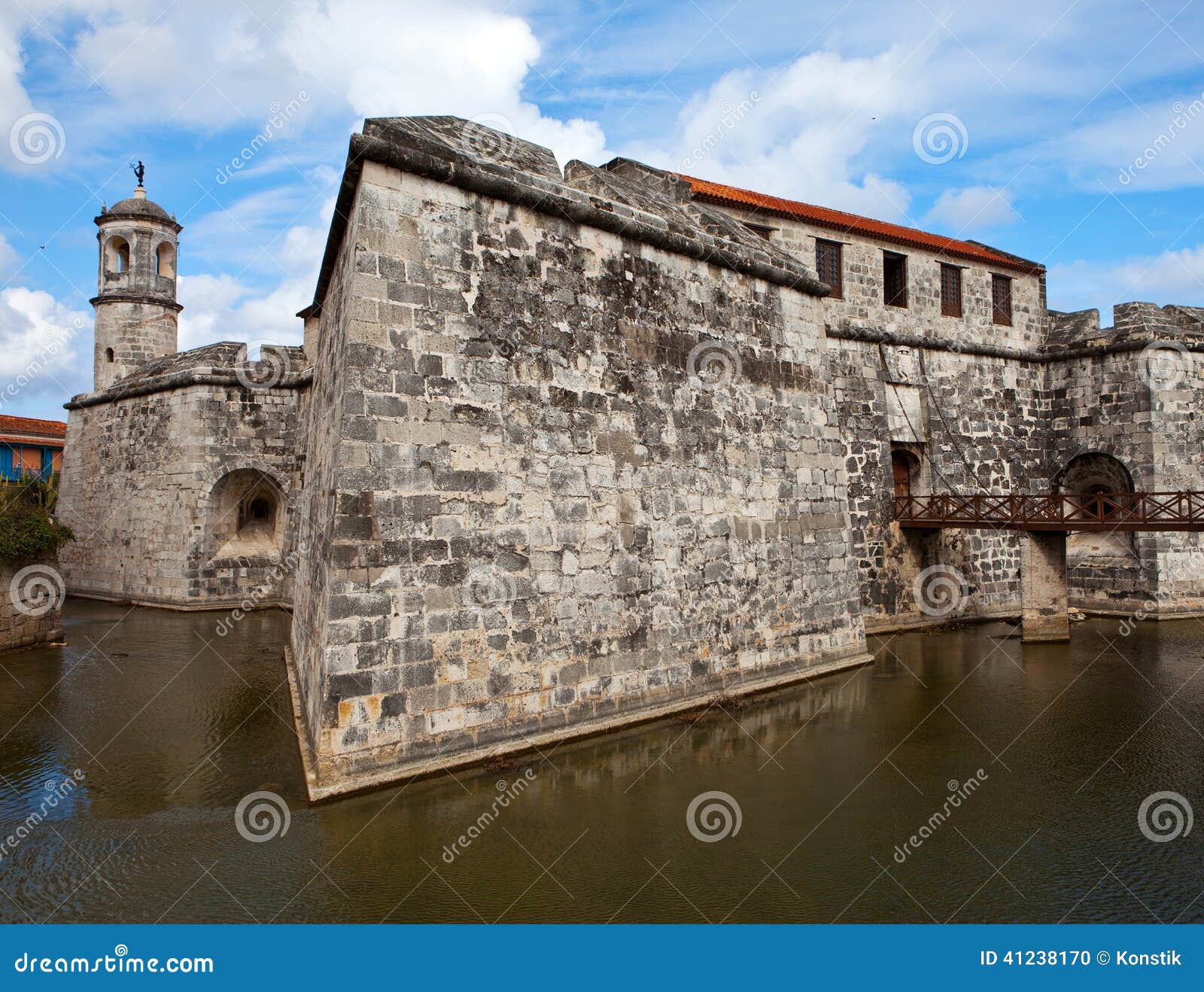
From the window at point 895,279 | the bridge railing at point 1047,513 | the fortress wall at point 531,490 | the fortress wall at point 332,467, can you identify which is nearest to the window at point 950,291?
the window at point 895,279

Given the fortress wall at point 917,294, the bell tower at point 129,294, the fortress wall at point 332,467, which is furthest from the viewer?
the bell tower at point 129,294

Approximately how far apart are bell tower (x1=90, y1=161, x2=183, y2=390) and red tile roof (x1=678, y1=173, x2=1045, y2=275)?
13.5 meters

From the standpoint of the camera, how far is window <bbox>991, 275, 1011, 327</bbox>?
16.7m

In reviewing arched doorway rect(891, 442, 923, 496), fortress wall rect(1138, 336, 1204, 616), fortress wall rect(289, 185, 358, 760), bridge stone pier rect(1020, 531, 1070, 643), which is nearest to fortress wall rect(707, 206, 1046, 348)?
arched doorway rect(891, 442, 923, 496)

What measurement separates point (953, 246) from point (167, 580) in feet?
57.7

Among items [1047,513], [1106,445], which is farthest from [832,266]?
[1106,445]

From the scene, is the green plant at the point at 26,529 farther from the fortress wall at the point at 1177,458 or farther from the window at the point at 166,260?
the fortress wall at the point at 1177,458

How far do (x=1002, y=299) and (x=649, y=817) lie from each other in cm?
1521

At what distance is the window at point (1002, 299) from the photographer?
658 inches

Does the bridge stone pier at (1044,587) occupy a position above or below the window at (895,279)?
below

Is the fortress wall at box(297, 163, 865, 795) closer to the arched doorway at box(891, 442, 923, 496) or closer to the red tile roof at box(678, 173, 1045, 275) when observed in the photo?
the red tile roof at box(678, 173, 1045, 275)

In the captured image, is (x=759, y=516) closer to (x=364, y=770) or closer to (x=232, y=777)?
(x=364, y=770)

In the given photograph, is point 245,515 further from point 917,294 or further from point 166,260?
point 917,294

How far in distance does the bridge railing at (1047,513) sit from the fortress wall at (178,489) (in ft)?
42.2
